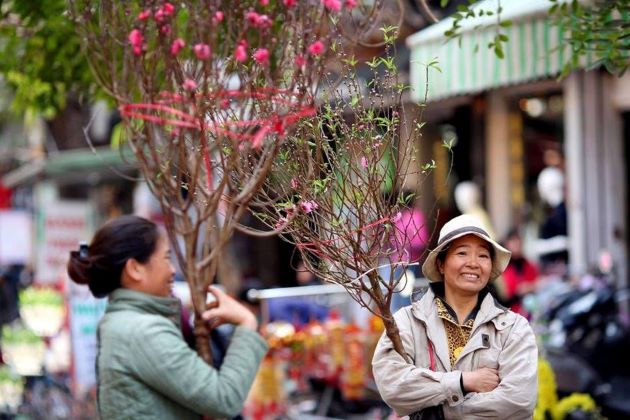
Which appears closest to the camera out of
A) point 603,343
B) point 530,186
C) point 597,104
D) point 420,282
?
point 603,343

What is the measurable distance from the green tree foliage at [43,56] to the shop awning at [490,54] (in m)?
3.49

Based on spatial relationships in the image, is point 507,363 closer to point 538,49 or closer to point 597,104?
point 538,49

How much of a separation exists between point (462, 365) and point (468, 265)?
1.15 ft

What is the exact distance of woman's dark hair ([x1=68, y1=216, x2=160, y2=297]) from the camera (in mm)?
4480

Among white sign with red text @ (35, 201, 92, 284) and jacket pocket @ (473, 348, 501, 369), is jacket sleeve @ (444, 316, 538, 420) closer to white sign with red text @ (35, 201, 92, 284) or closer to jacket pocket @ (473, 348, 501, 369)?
jacket pocket @ (473, 348, 501, 369)

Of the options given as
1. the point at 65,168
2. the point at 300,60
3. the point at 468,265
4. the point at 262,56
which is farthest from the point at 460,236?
the point at 65,168

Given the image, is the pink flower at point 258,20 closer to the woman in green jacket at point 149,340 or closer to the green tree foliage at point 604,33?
the woman in green jacket at point 149,340

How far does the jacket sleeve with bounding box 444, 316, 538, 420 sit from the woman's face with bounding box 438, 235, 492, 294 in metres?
0.22

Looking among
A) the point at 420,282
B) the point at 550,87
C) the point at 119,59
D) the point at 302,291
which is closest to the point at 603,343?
the point at 420,282

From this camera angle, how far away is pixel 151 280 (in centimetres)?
450

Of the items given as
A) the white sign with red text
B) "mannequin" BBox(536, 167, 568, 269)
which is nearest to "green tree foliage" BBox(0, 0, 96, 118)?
"mannequin" BBox(536, 167, 568, 269)

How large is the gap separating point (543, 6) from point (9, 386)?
596 cm

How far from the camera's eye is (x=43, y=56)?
7398 mm

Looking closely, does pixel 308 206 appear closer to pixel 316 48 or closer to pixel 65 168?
pixel 316 48
